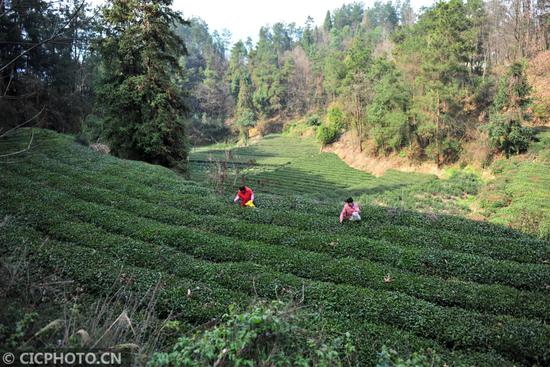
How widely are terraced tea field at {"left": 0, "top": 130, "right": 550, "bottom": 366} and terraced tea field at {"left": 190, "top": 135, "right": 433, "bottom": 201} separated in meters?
5.96

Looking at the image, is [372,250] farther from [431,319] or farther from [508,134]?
[508,134]

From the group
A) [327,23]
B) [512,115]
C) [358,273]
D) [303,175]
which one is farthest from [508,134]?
[327,23]

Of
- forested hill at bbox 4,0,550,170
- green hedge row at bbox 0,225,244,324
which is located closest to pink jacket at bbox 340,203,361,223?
green hedge row at bbox 0,225,244,324

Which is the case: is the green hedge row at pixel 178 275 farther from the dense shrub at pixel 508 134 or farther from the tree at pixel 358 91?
the tree at pixel 358 91

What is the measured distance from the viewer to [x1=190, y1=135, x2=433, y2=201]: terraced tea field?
31.1 m

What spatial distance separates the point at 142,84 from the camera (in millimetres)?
22297

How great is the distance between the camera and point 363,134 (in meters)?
47.3

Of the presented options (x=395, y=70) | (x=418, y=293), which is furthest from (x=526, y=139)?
(x=418, y=293)

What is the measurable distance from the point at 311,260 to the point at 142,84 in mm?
17575

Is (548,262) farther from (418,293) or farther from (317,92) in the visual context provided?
(317,92)

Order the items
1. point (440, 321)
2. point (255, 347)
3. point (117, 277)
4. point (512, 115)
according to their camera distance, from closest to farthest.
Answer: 1. point (255, 347)
2. point (440, 321)
3. point (117, 277)
4. point (512, 115)

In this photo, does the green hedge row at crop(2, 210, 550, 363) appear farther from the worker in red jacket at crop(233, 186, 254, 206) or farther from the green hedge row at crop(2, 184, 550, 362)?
the worker in red jacket at crop(233, 186, 254, 206)

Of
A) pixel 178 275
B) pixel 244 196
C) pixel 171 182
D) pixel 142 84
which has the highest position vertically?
pixel 142 84

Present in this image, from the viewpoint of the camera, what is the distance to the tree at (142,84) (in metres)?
22.3
